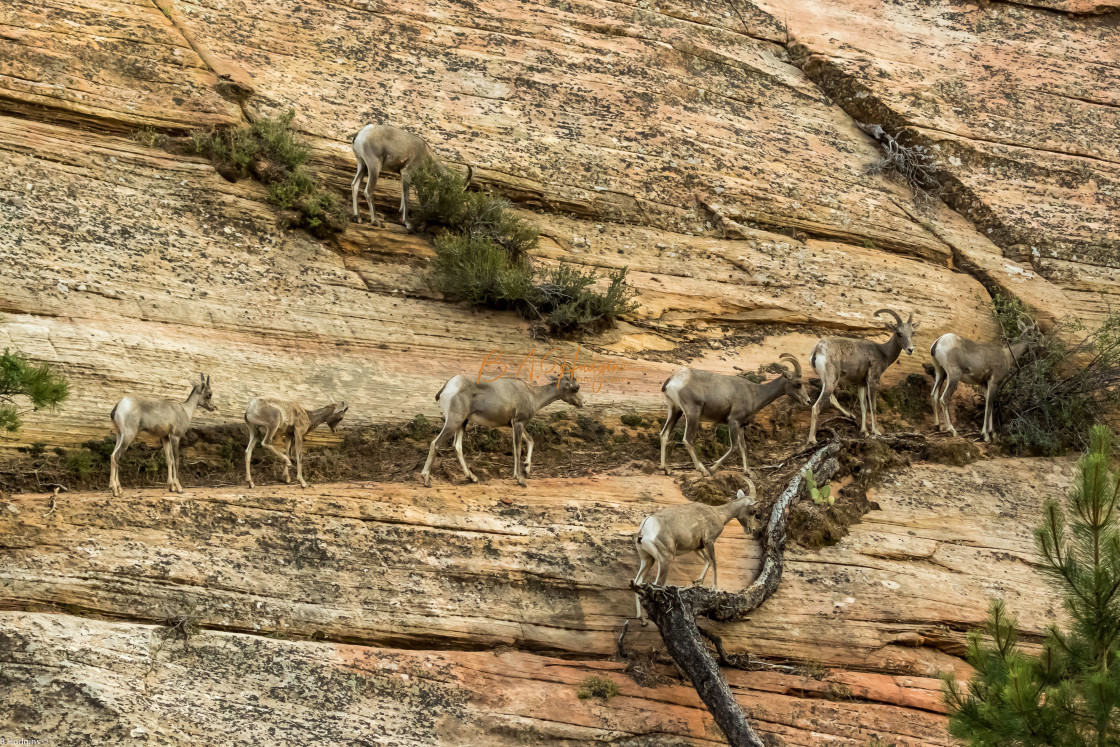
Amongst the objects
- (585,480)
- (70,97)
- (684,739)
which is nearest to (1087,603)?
(684,739)

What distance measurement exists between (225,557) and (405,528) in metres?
1.74

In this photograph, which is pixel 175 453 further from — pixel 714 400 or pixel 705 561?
pixel 714 400

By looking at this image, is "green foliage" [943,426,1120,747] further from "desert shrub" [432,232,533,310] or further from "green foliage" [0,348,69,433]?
"green foliage" [0,348,69,433]

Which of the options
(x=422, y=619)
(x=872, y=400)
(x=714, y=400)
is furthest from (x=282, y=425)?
(x=872, y=400)

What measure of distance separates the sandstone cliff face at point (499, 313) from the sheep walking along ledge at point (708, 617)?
0.85ft

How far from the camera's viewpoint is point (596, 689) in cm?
951

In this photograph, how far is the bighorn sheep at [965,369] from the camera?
14.5m

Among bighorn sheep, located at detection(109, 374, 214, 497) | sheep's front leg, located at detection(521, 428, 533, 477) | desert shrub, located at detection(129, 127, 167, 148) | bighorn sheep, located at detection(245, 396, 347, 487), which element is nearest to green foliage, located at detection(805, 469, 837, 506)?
sheep's front leg, located at detection(521, 428, 533, 477)

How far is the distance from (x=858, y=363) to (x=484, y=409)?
5.14 m

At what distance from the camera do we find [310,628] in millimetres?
9531

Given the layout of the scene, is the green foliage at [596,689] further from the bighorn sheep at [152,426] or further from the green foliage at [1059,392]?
the green foliage at [1059,392]

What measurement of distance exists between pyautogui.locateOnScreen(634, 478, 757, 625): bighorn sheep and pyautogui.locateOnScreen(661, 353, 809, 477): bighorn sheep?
1.75 meters

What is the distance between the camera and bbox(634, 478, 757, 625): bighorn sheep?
33.5 feet

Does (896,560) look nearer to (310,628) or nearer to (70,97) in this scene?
(310,628)
